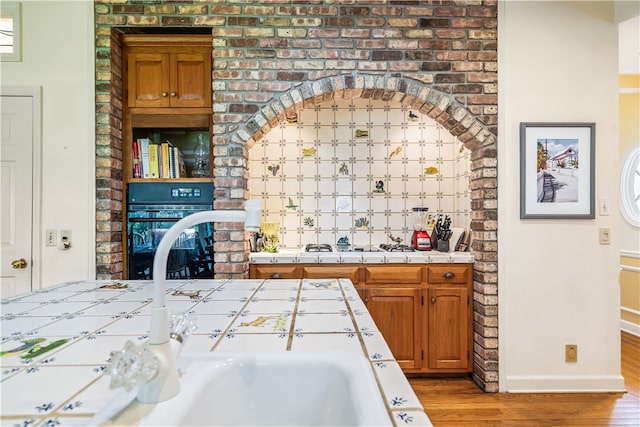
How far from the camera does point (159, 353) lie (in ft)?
1.86

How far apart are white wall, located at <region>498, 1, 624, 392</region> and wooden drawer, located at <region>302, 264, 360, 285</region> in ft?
3.36

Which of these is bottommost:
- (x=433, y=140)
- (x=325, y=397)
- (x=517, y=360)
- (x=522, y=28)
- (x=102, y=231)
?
(x=517, y=360)

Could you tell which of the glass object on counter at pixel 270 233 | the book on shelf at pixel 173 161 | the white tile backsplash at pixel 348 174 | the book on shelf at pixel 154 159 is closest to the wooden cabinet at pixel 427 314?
the glass object on counter at pixel 270 233

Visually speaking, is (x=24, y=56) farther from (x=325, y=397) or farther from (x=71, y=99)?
(x=325, y=397)

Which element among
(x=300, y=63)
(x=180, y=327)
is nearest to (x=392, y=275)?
(x=300, y=63)

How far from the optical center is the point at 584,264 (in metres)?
2.35

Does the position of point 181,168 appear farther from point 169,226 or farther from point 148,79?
point 148,79

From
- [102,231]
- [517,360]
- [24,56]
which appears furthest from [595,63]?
[24,56]

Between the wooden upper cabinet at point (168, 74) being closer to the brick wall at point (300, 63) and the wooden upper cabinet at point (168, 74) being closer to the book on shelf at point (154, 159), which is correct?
the brick wall at point (300, 63)

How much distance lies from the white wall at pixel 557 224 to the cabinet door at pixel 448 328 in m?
0.25

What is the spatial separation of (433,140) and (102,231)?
2.83 meters

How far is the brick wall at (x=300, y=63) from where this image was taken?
2.32 meters

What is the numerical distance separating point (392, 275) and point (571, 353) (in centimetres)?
133

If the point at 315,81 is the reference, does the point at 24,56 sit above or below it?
above
